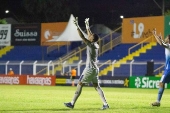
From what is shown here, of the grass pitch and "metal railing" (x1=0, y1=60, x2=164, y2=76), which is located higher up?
"metal railing" (x1=0, y1=60, x2=164, y2=76)

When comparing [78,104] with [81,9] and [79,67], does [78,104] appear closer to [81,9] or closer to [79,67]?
[79,67]

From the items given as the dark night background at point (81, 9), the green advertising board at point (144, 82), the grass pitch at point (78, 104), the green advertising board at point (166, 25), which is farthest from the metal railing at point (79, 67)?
the grass pitch at point (78, 104)

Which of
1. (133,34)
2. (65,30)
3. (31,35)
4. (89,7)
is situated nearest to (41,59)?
(31,35)

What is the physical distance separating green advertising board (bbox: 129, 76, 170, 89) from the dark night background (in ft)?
68.7

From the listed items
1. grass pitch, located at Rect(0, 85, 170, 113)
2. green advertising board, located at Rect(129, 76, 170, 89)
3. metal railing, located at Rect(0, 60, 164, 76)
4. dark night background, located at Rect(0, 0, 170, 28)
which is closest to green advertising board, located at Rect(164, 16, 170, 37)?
metal railing, located at Rect(0, 60, 164, 76)

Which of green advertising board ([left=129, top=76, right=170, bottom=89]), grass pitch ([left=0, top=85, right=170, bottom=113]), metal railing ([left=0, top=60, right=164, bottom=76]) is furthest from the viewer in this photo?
metal railing ([left=0, top=60, right=164, bottom=76])

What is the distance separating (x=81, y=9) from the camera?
70.2 metres

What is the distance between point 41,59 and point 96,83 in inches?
1535

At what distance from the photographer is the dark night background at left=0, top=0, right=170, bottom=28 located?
6488cm

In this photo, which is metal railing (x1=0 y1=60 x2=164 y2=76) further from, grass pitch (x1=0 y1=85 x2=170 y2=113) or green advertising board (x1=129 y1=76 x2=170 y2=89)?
grass pitch (x1=0 y1=85 x2=170 y2=113)

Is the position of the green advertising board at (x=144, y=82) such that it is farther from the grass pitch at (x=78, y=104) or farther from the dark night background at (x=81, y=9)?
the dark night background at (x=81, y=9)

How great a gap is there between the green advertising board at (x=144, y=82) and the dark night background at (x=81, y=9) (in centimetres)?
2094

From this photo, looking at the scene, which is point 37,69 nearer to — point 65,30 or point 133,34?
point 65,30

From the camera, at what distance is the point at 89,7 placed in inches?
2756
